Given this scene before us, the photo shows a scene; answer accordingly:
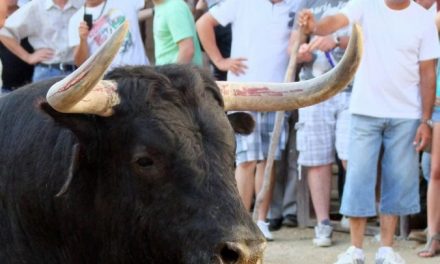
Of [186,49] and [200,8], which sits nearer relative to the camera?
[186,49]

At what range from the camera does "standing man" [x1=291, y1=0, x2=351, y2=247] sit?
29.5ft

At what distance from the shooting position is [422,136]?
8.12 m

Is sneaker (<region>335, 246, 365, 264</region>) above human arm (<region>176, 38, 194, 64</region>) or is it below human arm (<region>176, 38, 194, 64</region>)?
below

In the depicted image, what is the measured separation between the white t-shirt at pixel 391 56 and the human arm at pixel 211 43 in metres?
1.26

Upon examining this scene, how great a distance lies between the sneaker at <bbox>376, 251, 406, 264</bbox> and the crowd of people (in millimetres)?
10

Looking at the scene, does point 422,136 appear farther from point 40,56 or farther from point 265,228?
point 40,56

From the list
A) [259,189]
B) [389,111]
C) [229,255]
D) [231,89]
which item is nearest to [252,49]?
[259,189]

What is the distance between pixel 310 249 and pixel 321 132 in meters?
0.96

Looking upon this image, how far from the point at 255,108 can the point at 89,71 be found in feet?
3.67

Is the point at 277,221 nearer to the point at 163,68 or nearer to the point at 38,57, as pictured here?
the point at 38,57

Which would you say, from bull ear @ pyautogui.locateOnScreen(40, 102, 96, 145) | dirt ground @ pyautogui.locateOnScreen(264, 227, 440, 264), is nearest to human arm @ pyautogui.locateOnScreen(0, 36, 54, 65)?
dirt ground @ pyautogui.locateOnScreen(264, 227, 440, 264)

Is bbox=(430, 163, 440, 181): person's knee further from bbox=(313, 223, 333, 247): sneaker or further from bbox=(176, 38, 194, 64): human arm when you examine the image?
bbox=(176, 38, 194, 64): human arm

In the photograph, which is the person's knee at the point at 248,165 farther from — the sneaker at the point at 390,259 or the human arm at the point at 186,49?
the sneaker at the point at 390,259

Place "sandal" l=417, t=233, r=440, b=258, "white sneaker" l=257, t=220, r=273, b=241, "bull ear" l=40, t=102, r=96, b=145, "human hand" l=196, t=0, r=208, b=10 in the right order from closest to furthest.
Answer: "bull ear" l=40, t=102, r=96, b=145 < "sandal" l=417, t=233, r=440, b=258 < "white sneaker" l=257, t=220, r=273, b=241 < "human hand" l=196, t=0, r=208, b=10
